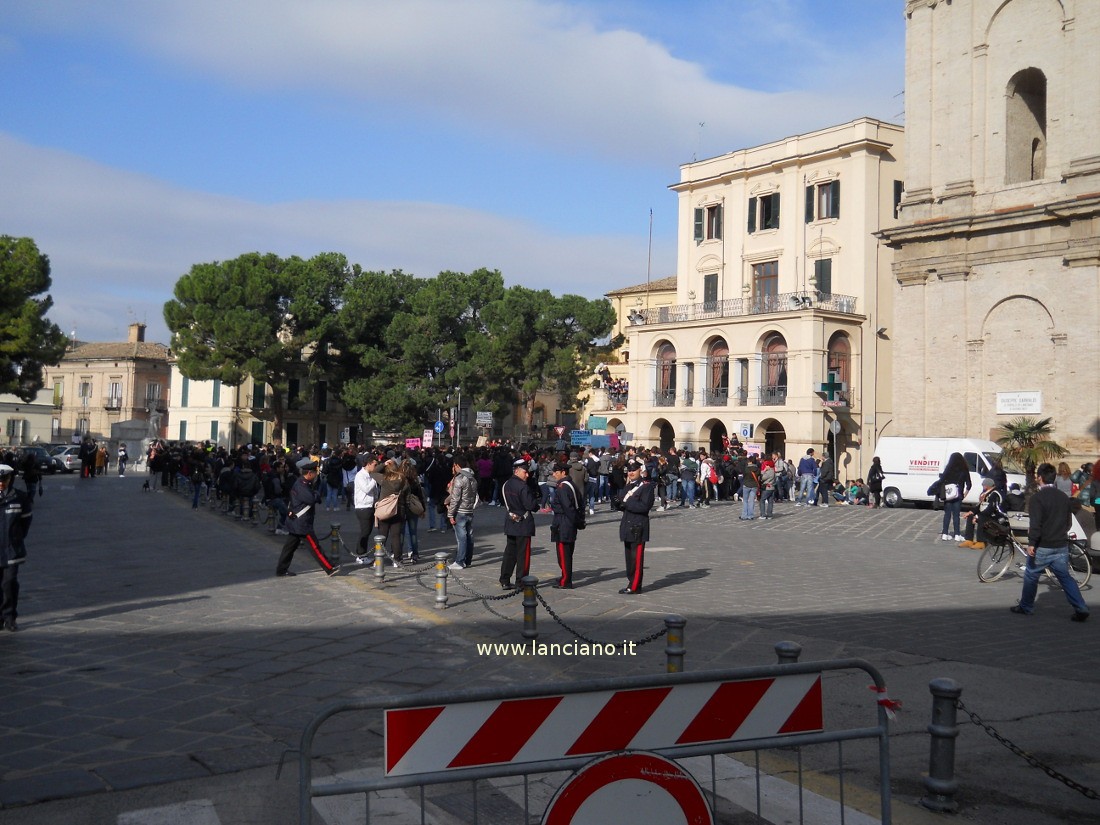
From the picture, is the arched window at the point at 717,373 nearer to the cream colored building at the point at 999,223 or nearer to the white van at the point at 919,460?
the cream colored building at the point at 999,223

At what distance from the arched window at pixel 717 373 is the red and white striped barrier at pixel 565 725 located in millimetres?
42264

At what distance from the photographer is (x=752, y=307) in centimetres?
4566

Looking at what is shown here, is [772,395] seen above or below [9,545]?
above

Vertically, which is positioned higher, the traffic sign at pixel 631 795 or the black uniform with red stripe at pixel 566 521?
the black uniform with red stripe at pixel 566 521

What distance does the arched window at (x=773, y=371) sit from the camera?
4325 centimetres

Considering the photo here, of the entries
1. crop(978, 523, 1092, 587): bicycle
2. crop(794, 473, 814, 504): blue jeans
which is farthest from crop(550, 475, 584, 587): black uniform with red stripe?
crop(794, 473, 814, 504): blue jeans

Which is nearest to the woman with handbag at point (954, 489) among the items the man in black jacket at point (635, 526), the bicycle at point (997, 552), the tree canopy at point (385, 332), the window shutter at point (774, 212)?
the bicycle at point (997, 552)

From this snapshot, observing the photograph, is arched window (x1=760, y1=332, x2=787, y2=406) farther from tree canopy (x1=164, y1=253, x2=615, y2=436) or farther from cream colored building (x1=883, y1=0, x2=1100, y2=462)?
tree canopy (x1=164, y1=253, x2=615, y2=436)

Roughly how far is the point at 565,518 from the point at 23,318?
125 ft

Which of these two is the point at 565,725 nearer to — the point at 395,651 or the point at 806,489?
the point at 395,651

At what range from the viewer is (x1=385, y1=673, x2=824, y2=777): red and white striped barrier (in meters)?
3.29

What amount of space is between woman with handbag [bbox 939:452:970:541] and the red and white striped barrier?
17.0 m

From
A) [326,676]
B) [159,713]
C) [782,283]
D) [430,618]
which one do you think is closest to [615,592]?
[430,618]

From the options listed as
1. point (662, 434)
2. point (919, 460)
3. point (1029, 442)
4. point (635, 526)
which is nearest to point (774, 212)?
point (662, 434)
